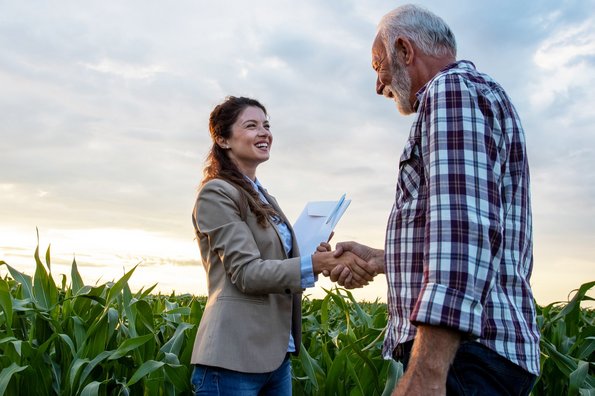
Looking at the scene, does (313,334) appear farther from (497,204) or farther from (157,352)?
(497,204)

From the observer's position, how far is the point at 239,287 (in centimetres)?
264

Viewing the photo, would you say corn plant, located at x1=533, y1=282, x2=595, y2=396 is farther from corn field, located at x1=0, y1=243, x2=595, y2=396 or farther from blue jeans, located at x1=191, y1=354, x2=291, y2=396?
blue jeans, located at x1=191, y1=354, x2=291, y2=396

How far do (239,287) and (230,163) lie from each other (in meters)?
0.69

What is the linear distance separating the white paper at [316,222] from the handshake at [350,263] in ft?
0.38

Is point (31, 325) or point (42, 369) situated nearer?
point (42, 369)

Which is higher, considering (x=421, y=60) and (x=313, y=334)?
(x=421, y=60)

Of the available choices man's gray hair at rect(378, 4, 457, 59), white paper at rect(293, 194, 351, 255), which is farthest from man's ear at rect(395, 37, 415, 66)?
white paper at rect(293, 194, 351, 255)

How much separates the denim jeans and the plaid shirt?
0.02 m

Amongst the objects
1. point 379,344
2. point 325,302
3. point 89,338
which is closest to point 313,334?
point 325,302

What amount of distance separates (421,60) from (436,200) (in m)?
0.55

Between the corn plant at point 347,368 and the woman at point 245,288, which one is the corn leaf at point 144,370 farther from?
the corn plant at point 347,368

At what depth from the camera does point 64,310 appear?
342cm

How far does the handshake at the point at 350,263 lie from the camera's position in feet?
9.23

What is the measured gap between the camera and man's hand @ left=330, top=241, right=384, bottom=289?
2.86m
